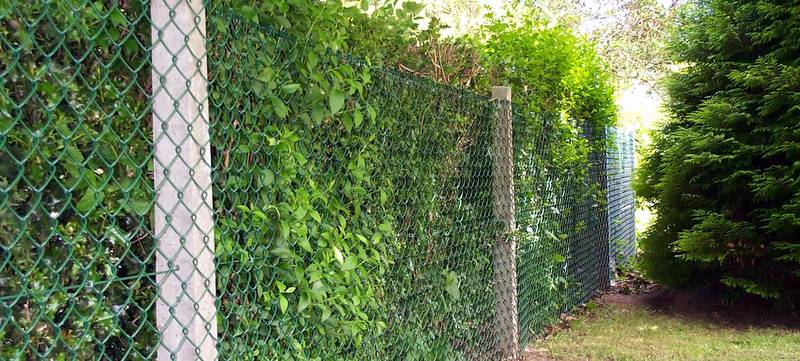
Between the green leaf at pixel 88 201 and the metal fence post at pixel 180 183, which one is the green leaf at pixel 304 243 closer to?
the metal fence post at pixel 180 183

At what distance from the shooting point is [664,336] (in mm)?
5270

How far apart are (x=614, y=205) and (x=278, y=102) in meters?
6.56

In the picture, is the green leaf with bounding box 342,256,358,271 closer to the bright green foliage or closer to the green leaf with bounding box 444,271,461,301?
the green leaf with bounding box 444,271,461,301

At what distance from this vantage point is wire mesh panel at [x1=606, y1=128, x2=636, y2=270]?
755cm

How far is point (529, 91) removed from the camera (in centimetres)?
506

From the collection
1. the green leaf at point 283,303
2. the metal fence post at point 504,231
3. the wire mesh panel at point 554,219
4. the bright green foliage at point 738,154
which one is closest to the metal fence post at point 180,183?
the green leaf at point 283,303

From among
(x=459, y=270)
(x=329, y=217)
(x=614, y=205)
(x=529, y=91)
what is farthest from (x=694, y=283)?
(x=329, y=217)

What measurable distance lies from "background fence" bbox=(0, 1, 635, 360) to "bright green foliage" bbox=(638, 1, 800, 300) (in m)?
3.53

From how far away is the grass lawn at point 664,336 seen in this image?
4625 mm

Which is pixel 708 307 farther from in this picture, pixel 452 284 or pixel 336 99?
pixel 336 99

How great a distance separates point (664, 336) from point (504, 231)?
6.76 ft

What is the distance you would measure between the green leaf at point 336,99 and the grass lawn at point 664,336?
9.17 ft

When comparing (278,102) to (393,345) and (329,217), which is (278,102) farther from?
(393,345)

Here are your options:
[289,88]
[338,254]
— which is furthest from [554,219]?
[289,88]
